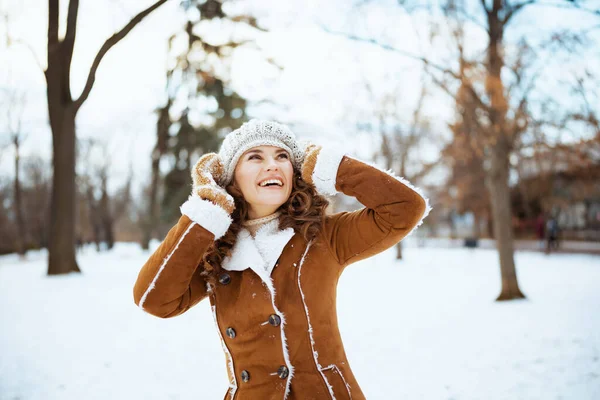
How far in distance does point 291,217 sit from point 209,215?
368 millimetres

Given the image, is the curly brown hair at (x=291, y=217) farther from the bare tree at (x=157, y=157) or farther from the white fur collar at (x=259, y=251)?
the bare tree at (x=157, y=157)

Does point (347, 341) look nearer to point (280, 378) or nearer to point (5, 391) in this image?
point (5, 391)

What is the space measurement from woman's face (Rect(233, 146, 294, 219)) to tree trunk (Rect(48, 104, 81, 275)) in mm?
9610

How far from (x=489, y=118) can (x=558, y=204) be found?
25545 mm

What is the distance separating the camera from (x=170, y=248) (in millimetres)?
1652

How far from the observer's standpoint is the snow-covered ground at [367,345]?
4.12 m

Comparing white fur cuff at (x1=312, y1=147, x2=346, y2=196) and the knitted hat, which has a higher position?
the knitted hat

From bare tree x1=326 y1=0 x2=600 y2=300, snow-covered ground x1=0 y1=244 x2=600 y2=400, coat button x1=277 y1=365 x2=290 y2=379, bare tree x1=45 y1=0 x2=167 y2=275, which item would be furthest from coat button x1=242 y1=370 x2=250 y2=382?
bare tree x1=45 y1=0 x2=167 y2=275

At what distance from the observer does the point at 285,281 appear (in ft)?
5.71

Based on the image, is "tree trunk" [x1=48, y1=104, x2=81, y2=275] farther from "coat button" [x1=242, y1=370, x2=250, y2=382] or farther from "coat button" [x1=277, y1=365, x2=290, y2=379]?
"coat button" [x1=277, y1=365, x2=290, y2=379]

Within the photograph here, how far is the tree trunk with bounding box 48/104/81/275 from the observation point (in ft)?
33.3

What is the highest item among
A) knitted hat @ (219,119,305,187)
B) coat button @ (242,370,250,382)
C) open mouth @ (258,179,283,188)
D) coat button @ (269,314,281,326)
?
knitted hat @ (219,119,305,187)

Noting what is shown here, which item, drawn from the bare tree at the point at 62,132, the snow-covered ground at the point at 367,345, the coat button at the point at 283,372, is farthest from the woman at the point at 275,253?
the bare tree at the point at 62,132

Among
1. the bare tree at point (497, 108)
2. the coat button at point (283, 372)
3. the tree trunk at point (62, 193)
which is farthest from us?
the tree trunk at point (62, 193)
